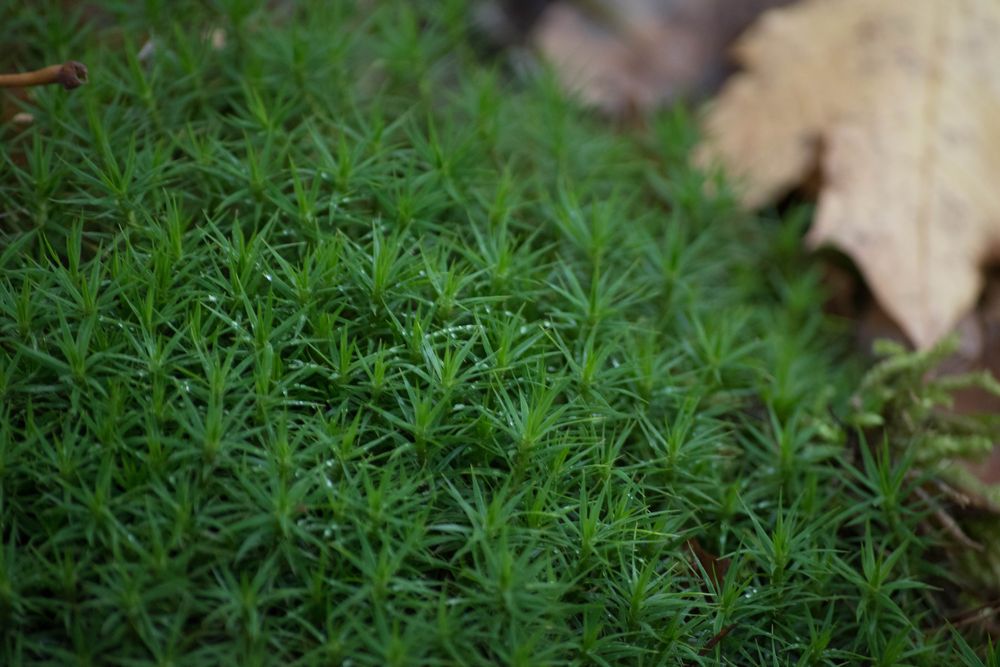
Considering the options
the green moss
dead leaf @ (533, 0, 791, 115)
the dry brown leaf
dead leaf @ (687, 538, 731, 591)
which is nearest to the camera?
the green moss

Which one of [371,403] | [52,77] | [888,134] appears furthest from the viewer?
[888,134]

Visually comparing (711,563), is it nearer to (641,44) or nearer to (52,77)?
(52,77)

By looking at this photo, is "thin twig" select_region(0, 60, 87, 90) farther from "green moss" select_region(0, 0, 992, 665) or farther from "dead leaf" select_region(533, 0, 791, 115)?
"dead leaf" select_region(533, 0, 791, 115)

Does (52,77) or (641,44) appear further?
(641,44)

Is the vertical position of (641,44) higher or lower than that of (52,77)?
lower

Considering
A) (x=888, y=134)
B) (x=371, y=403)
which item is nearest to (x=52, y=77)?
(x=371, y=403)

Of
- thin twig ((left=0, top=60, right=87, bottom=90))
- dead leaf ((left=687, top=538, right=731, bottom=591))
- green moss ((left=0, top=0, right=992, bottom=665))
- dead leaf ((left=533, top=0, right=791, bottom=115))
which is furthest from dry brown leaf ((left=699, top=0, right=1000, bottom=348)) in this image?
thin twig ((left=0, top=60, right=87, bottom=90))

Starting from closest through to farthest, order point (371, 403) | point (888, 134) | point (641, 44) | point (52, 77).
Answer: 1. point (371, 403)
2. point (52, 77)
3. point (888, 134)
4. point (641, 44)

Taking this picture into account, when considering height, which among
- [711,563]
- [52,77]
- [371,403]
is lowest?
[711,563]
